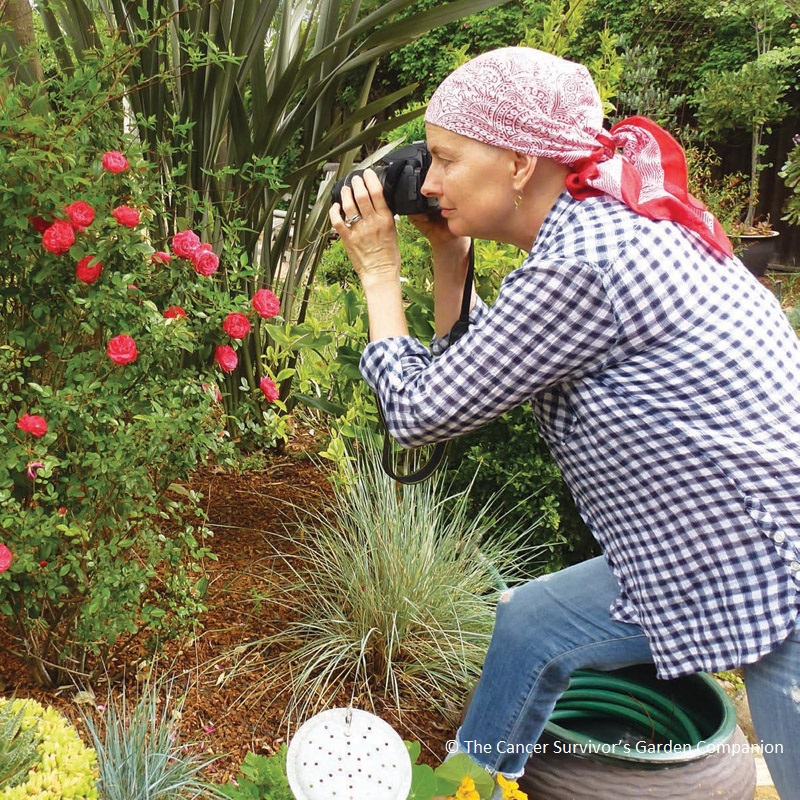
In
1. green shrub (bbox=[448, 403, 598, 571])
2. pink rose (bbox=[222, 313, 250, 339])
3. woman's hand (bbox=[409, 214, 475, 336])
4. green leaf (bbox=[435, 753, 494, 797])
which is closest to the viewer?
green leaf (bbox=[435, 753, 494, 797])

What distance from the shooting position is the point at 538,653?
175cm

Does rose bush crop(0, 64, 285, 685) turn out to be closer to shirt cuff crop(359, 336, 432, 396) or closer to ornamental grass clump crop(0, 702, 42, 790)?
ornamental grass clump crop(0, 702, 42, 790)

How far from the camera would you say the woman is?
4.61 ft

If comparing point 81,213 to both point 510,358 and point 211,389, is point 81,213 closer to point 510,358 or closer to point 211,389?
point 211,389

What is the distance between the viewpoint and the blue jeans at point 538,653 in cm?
172

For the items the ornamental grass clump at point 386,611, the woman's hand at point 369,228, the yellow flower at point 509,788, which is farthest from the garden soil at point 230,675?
the woman's hand at point 369,228

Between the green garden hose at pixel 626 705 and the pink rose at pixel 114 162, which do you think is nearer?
the pink rose at pixel 114 162

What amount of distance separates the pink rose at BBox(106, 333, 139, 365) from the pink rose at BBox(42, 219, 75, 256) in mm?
199

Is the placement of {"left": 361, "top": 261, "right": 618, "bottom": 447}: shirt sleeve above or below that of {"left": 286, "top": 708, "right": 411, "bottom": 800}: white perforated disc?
above

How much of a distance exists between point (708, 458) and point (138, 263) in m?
1.17

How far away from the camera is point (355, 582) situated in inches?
95.5

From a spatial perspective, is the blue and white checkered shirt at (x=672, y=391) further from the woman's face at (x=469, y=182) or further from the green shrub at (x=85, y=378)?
the green shrub at (x=85, y=378)

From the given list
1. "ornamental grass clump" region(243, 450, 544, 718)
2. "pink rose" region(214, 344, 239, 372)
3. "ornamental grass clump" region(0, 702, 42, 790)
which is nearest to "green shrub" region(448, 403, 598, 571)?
"ornamental grass clump" region(243, 450, 544, 718)

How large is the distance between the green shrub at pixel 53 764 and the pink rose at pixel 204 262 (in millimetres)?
891
